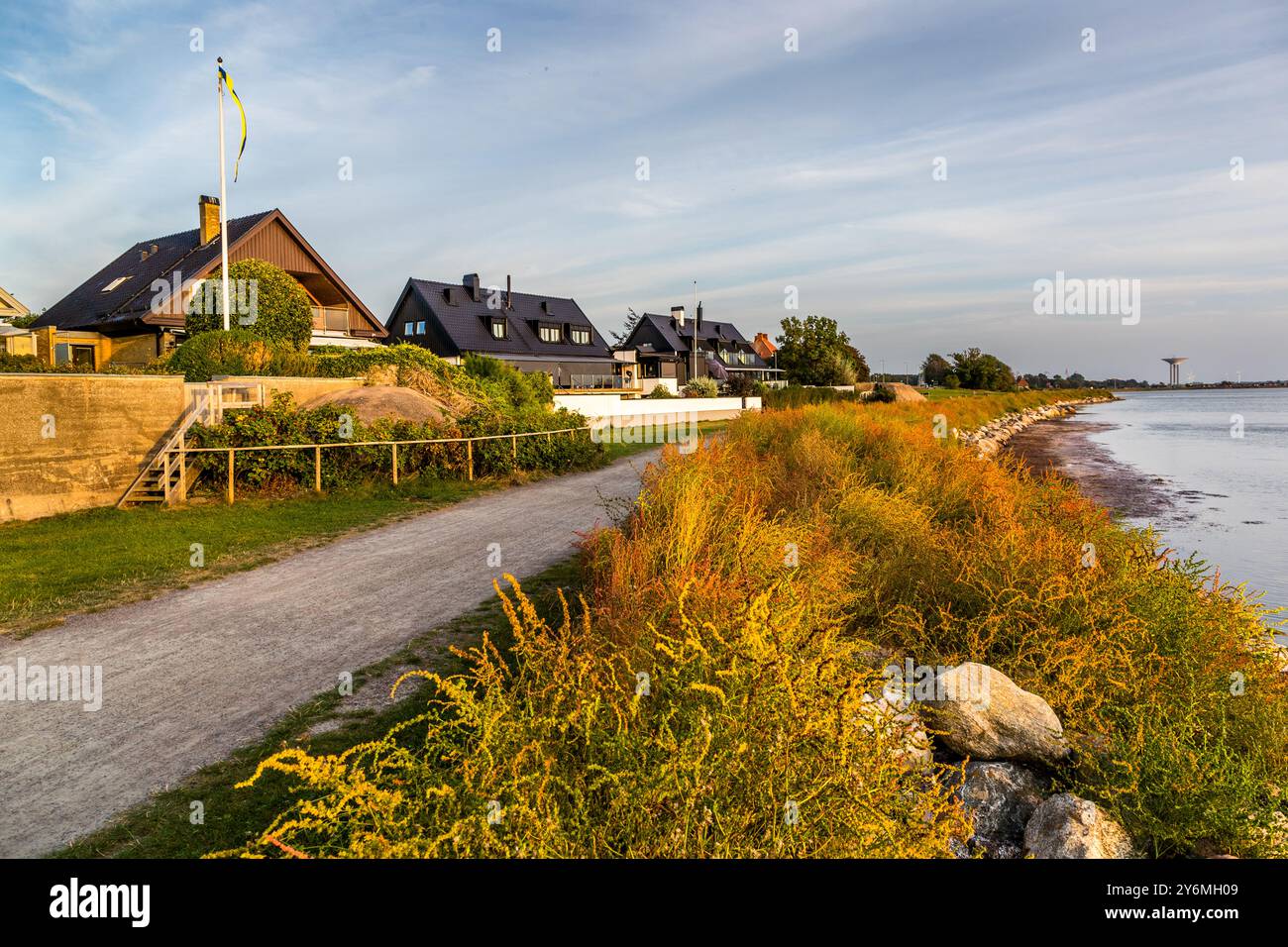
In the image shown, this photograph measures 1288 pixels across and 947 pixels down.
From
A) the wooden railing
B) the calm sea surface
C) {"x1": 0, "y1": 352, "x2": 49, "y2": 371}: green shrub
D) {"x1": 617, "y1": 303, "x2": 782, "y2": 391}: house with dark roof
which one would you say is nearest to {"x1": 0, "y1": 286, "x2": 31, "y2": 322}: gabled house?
{"x1": 0, "y1": 352, "x2": 49, "y2": 371}: green shrub

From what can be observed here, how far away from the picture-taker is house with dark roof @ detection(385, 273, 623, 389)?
164ft

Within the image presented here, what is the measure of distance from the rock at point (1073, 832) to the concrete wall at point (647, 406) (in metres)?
26.4

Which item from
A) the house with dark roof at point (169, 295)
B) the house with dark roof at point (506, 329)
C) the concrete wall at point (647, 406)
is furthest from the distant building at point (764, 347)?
the house with dark roof at point (169, 295)

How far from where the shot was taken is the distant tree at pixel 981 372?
8981 centimetres

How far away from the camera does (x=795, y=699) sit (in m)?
3.48

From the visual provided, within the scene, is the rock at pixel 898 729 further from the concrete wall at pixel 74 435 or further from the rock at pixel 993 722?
the concrete wall at pixel 74 435

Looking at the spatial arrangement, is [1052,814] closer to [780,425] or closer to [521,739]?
[521,739]

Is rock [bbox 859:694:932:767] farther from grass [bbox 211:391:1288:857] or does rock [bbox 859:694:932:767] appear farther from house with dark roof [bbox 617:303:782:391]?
house with dark roof [bbox 617:303:782:391]

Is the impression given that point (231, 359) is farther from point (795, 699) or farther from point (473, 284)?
point (473, 284)

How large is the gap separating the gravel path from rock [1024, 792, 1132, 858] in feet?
16.5
